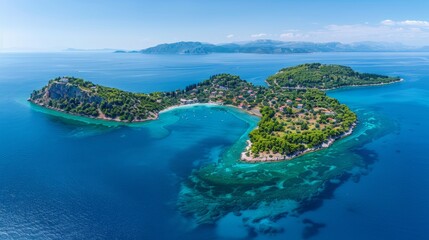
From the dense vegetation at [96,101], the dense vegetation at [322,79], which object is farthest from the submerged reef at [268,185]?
the dense vegetation at [322,79]

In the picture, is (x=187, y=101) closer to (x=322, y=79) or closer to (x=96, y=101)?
(x=96, y=101)

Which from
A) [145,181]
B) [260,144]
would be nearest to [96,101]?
[145,181]

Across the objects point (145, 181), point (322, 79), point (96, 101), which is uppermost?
point (322, 79)

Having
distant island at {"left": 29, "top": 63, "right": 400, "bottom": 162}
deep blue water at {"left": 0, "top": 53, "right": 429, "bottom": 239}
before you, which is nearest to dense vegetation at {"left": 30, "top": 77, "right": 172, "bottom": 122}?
distant island at {"left": 29, "top": 63, "right": 400, "bottom": 162}

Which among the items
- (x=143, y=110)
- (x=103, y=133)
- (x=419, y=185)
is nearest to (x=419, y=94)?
(x=419, y=185)

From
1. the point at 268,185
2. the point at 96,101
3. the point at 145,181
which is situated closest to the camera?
the point at 268,185

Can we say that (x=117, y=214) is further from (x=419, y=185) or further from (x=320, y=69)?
(x=320, y=69)

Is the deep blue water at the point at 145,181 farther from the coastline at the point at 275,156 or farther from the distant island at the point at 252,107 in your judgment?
the distant island at the point at 252,107
